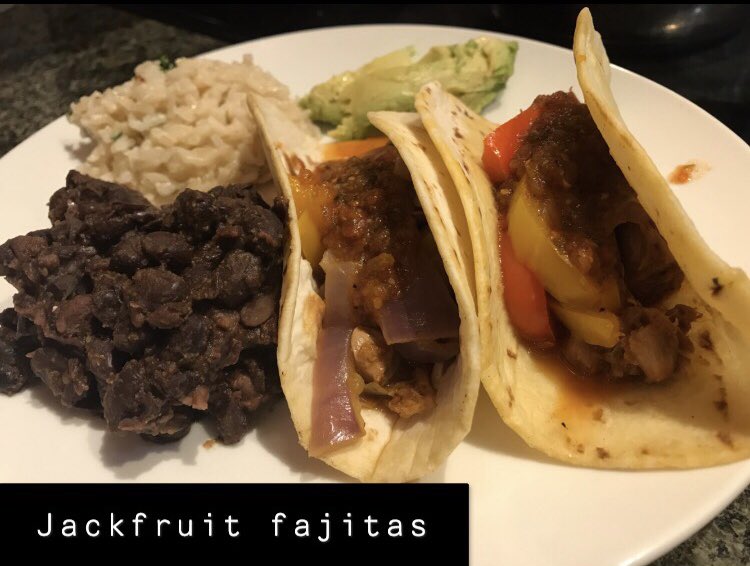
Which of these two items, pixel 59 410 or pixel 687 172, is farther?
pixel 687 172

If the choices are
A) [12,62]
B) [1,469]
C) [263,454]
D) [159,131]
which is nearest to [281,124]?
[159,131]

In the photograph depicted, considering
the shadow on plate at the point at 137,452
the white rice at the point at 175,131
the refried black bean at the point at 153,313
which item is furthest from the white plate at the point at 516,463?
the white rice at the point at 175,131

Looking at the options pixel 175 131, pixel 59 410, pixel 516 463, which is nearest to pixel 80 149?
pixel 175 131

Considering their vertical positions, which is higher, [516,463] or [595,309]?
[595,309]

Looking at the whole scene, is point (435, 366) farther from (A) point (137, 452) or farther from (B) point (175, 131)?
(B) point (175, 131)

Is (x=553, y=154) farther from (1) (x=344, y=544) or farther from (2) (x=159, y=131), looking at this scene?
(2) (x=159, y=131)
